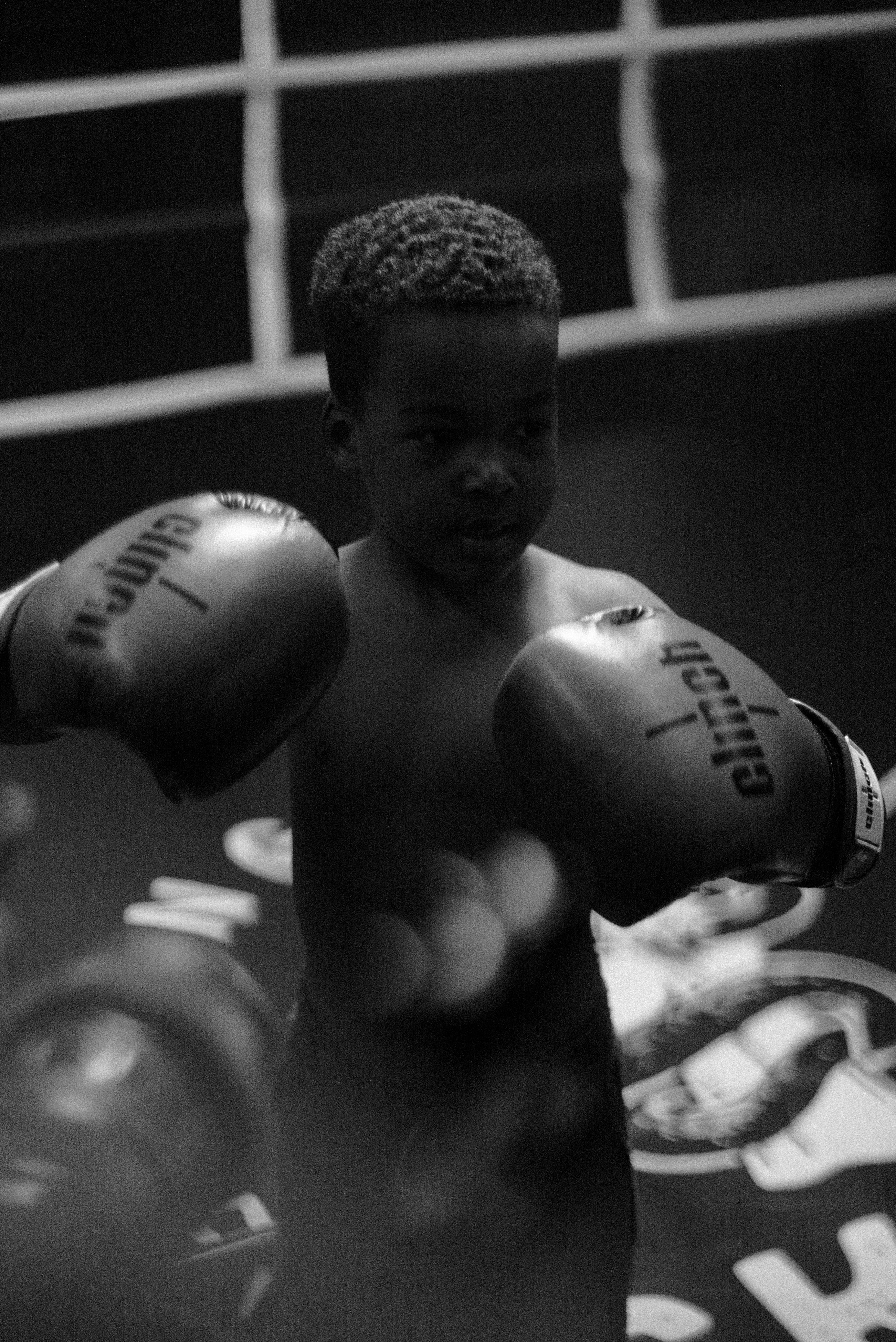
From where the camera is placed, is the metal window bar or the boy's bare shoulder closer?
the boy's bare shoulder

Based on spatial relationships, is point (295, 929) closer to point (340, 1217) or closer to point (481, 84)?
point (340, 1217)

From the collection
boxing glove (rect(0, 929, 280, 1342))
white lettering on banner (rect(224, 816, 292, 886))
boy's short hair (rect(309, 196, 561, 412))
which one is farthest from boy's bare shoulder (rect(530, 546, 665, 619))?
white lettering on banner (rect(224, 816, 292, 886))

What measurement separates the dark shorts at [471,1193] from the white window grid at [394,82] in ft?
3.30

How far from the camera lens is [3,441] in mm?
1553

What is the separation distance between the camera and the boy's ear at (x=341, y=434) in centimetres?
65

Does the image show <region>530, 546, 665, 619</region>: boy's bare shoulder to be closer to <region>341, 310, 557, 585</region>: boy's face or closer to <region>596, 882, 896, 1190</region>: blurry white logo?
<region>341, 310, 557, 585</region>: boy's face

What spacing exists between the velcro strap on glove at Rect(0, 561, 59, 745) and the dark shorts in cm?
18

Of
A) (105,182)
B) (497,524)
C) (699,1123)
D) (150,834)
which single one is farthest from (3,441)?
(497,524)

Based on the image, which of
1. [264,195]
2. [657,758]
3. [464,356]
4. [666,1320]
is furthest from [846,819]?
[264,195]

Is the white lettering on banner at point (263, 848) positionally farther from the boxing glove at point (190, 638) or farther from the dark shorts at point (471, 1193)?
the boxing glove at point (190, 638)

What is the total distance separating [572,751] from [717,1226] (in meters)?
0.45

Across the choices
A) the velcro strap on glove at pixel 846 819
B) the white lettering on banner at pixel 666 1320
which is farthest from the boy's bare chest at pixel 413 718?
the white lettering on banner at pixel 666 1320

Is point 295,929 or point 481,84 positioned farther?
point 481,84

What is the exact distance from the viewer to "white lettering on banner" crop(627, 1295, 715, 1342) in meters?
0.81
